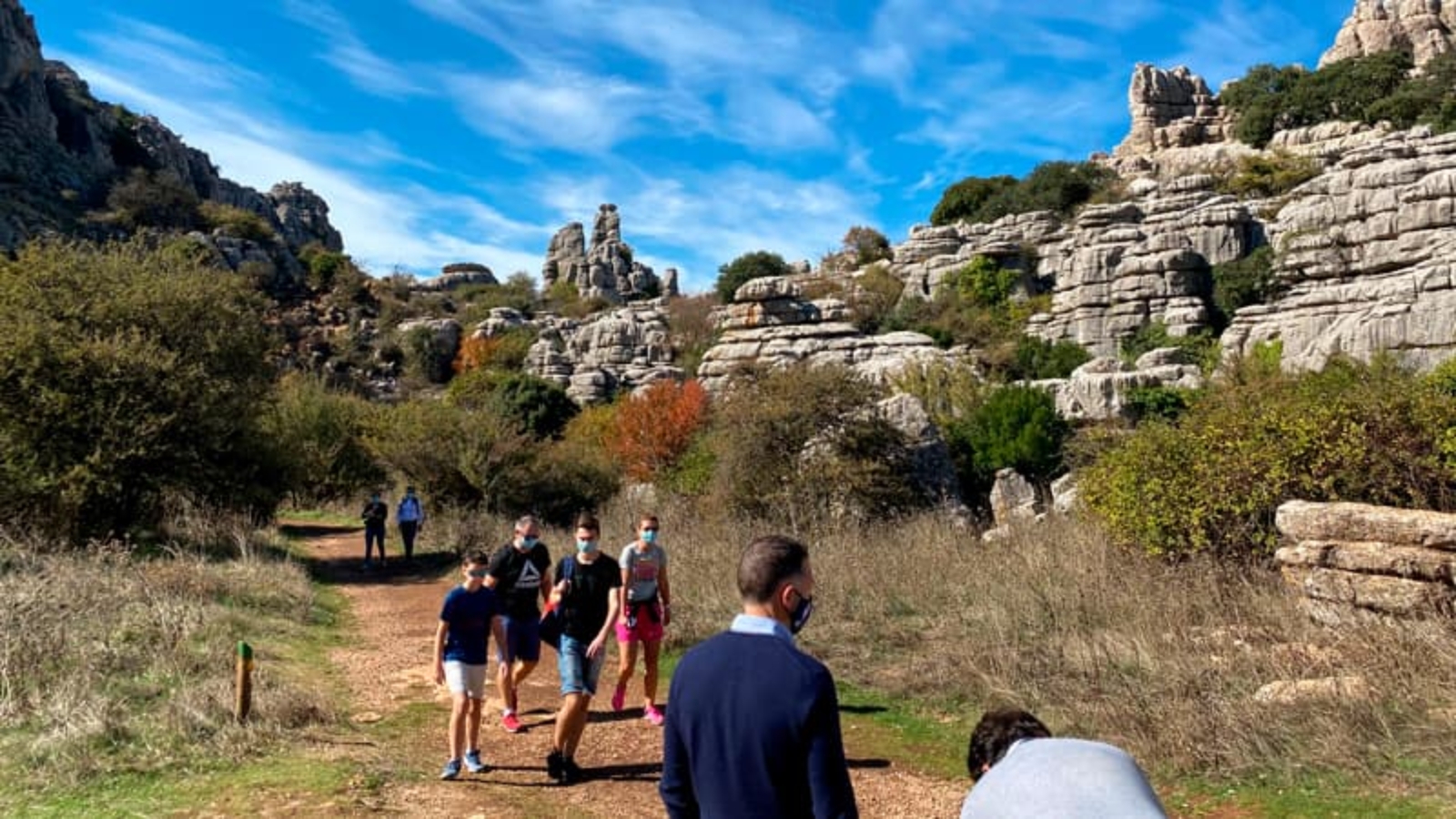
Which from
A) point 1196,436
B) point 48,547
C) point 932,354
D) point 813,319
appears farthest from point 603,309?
point 1196,436

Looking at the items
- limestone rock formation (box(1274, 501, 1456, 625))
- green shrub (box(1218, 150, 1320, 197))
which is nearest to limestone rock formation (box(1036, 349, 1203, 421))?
limestone rock formation (box(1274, 501, 1456, 625))

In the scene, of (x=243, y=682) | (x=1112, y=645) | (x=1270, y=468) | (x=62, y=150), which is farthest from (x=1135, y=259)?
(x=62, y=150)

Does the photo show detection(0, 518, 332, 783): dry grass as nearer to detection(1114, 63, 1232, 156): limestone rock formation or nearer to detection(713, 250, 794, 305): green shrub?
detection(713, 250, 794, 305): green shrub

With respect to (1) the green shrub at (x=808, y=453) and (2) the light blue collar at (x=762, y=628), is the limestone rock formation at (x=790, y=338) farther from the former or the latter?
(2) the light blue collar at (x=762, y=628)

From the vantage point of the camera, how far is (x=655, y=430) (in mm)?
22828

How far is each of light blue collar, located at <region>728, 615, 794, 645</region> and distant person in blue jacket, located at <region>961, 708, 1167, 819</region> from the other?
61 centimetres

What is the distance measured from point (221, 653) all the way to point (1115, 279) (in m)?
29.0

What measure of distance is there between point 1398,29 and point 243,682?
66.5 m

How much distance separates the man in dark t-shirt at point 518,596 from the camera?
630 centimetres

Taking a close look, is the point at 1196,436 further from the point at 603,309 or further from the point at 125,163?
the point at 125,163

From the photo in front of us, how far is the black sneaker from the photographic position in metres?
5.37

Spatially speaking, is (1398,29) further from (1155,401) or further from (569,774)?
(569,774)

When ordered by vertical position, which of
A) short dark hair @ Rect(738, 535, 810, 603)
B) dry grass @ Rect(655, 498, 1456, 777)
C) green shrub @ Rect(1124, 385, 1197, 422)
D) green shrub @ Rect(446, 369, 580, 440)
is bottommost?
dry grass @ Rect(655, 498, 1456, 777)

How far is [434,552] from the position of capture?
55.1 ft
